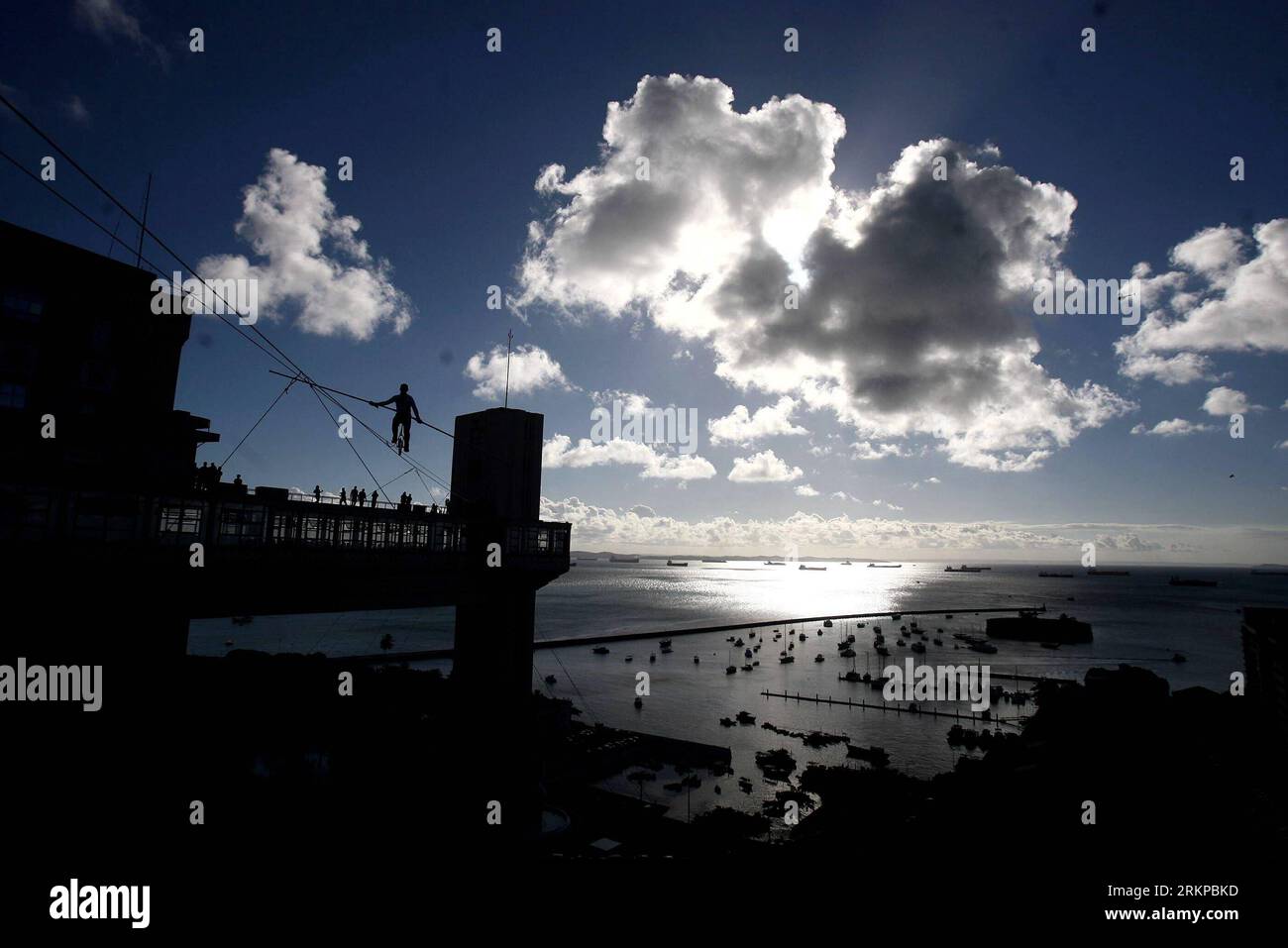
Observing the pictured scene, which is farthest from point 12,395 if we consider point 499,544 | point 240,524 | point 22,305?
point 499,544

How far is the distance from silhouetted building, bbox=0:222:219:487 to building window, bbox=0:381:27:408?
0.02 meters

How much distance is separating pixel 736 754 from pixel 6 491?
52871 mm

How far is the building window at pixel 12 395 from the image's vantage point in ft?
62.7

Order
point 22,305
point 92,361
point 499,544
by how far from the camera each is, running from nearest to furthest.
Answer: point 22,305, point 92,361, point 499,544

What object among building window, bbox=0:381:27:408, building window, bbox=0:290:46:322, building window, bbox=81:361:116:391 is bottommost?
building window, bbox=0:381:27:408

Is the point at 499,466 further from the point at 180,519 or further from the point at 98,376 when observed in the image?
the point at 98,376

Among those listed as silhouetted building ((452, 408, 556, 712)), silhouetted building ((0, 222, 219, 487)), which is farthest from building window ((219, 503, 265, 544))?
silhouetted building ((452, 408, 556, 712))

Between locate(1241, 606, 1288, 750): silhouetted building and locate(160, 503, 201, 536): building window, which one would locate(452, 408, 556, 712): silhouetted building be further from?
locate(1241, 606, 1288, 750): silhouetted building

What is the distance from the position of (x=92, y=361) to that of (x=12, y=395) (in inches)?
95.3

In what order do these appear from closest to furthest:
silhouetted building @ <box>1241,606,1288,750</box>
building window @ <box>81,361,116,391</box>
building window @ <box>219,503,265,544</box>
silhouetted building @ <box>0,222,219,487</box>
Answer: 1. building window @ <box>219,503,265,544</box>
2. silhouetted building @ <box>0,222,219,487</box>
3. building window @ <box>81,361,116,391</box>
4. silhouetted building @ <box>1241,606,1288,750</box>

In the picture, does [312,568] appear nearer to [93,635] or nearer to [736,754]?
[93,635]

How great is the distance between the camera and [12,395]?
1922cm

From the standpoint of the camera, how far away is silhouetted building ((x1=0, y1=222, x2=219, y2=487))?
18812 millimetres

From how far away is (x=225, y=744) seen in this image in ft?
70.9
